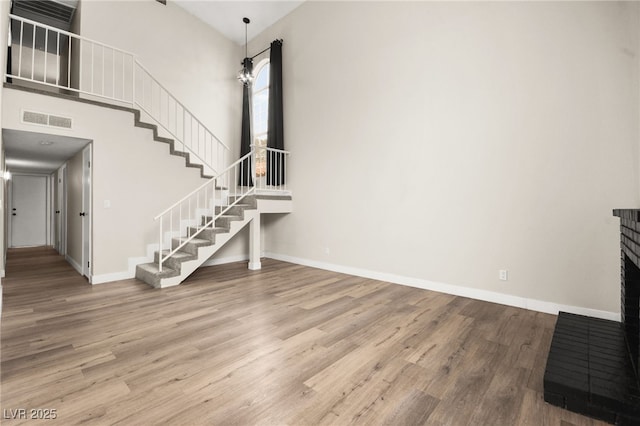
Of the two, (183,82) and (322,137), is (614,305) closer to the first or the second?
(322,137)

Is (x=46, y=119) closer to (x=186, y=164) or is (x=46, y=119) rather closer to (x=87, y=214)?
(x=87, y=214)

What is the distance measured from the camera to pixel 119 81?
16.8 feet

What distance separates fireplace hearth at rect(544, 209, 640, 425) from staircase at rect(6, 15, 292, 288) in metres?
4.09

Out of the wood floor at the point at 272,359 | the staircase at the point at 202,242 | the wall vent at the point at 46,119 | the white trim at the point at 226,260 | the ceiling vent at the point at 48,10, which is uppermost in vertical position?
the ceiling vent at the point at 48,10

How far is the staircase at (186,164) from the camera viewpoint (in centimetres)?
422

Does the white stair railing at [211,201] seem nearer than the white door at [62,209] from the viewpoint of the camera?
Yes

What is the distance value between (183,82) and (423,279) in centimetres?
586

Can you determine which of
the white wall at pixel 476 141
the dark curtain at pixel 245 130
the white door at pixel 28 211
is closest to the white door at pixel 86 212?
the dark curtain at pixel 245 130

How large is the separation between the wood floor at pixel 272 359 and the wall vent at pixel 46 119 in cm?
211

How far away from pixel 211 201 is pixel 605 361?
5457 mm

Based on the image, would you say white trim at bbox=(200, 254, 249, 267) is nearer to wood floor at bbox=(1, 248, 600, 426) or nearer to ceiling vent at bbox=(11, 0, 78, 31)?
wood floor at bbox=(1, 248, 600, 426)

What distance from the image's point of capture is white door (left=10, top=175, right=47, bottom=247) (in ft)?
26.2

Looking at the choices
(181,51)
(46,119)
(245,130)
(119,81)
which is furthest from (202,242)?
(181,51)

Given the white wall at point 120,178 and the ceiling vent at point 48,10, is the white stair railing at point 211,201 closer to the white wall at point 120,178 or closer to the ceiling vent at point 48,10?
the white wall at point 120,178
